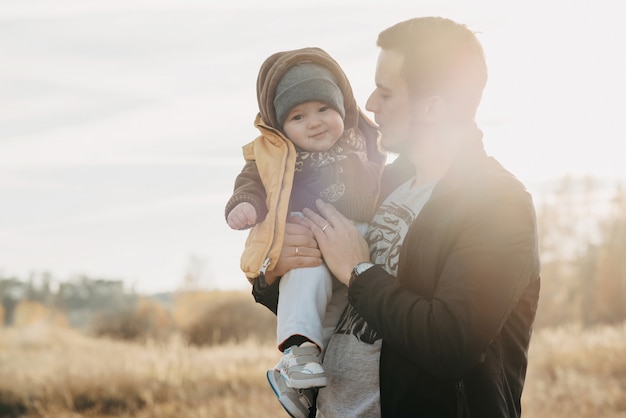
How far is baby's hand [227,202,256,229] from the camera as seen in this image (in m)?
3.12

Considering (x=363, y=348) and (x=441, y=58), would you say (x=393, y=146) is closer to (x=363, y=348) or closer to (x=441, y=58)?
(x=441, y=58)

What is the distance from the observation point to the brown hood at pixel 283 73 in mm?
3324

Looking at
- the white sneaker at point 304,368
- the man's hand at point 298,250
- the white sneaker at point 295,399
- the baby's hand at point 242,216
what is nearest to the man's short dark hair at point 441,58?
the man's hand at point 298,250

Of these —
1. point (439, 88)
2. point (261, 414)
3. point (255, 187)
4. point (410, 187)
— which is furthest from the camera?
point (261, 414)

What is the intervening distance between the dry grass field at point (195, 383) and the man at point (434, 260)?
17.8 feet

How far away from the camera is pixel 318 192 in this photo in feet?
10.8

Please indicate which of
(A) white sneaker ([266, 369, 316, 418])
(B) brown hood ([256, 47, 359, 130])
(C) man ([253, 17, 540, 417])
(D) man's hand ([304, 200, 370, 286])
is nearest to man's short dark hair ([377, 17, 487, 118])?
(C) man ([253, 17, 540, 417])

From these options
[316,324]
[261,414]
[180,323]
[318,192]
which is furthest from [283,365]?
[180,323]

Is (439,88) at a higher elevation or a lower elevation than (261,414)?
higher

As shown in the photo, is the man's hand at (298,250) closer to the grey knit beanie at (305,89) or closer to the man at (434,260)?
the man at (434,260)

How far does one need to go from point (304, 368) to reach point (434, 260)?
2.26 ft

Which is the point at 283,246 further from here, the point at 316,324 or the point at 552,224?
the point at 552,224

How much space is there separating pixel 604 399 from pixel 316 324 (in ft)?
22.5

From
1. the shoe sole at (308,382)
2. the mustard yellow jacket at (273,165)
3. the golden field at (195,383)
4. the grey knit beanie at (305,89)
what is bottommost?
the golden field at (195,383)
